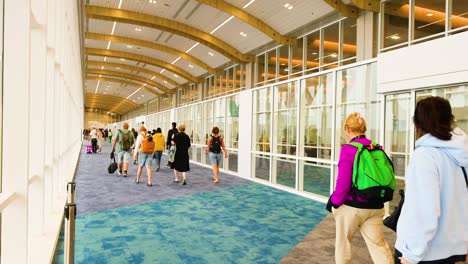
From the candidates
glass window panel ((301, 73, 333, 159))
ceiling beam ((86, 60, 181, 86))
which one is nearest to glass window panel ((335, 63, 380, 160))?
glass window panel ((301, 73, 333, 159))

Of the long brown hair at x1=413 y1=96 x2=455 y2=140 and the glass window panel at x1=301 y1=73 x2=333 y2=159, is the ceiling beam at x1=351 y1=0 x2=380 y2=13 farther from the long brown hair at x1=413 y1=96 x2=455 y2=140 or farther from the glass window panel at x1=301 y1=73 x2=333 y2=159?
the long brown hair at x1=413 y1=96 x2=455 y2=140

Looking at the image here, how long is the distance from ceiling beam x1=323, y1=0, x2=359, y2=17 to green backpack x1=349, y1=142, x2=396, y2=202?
36.2 feet

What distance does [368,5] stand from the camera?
12281 mm

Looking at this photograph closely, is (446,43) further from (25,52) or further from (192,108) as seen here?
(192,108)

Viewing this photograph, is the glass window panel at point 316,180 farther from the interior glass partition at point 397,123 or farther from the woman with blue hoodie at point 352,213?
the woman with blue hoodie at point 352,213

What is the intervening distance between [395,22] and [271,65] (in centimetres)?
799

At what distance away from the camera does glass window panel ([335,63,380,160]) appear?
323 inches

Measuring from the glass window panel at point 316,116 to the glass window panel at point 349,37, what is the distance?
326 centimetres

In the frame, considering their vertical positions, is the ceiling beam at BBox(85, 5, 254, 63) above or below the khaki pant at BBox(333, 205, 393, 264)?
above

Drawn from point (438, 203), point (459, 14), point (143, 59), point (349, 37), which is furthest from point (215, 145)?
point (143, 59)

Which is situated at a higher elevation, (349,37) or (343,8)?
(343,8)

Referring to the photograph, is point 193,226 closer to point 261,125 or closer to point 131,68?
point 261,125

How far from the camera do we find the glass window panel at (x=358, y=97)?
820cm

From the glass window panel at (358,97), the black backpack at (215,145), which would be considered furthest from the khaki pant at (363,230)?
the black backpack at (215,145)
